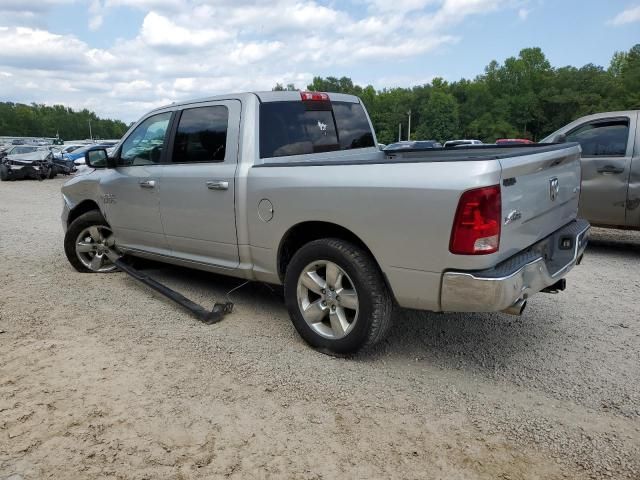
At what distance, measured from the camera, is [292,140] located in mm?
4312

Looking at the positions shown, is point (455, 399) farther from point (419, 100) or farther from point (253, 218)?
point (419, 100)

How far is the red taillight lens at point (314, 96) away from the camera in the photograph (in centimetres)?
448

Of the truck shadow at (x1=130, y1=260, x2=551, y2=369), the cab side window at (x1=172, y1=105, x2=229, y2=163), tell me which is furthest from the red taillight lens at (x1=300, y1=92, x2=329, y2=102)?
the truck shadow at (x1=130, y1=260, x2=551, y2=369)

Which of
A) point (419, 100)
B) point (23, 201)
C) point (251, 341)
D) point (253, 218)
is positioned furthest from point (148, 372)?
point (419, 100)

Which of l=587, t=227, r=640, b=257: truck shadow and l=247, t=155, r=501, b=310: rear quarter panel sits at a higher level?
l=247, t=155, r=501, b=310: rear quarter panel

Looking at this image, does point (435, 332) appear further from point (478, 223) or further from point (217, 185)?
point (217, 185)

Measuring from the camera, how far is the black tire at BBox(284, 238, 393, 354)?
11.0 feet

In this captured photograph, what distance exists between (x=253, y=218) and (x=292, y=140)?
0.78m

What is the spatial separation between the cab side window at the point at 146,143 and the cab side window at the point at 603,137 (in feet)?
17.2

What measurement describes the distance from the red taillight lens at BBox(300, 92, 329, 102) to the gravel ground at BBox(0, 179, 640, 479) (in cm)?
191

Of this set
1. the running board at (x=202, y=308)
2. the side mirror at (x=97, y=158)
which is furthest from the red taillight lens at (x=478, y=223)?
the side mirror at (x=97, y=158)

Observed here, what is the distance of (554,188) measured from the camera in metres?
3.56

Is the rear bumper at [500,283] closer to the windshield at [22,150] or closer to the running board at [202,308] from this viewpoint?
the running board at [202,308]

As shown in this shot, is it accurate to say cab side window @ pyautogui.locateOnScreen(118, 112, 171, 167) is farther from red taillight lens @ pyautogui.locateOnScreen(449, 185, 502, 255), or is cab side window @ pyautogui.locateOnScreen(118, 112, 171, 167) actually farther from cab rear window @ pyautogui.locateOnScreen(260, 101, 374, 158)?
red taillight lens @ pyautogui.locateOnScreen(449, 185, 502, 255)
